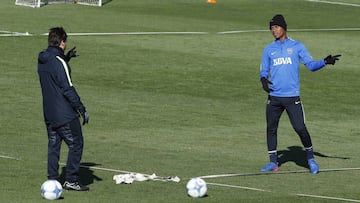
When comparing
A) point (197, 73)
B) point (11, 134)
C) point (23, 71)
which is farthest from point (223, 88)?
point (11, 134)

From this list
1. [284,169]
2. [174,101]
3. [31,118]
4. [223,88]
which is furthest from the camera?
[223,88]

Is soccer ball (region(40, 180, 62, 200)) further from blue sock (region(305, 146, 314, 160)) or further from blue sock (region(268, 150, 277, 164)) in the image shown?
blue sock (region(305, 146, 314, 160))

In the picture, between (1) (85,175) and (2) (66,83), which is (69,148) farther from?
(1) (85,175)

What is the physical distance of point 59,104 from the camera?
1638cm

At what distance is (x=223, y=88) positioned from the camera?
2873cm

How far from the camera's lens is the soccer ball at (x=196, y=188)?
16.2 metres

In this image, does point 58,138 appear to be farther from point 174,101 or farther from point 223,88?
point 223,88

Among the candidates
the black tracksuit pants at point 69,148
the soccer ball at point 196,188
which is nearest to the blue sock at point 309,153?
the soccer ball at point 196,188

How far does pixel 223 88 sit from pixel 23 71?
553 centimetres

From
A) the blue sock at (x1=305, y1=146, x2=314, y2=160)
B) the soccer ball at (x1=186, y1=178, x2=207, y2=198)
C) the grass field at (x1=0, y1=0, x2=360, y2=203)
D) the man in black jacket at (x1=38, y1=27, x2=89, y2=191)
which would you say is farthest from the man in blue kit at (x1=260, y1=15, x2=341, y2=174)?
the man in black jacket at (x1=38, y1=27, x2=89, y2=191)

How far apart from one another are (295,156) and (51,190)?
6.38 meters

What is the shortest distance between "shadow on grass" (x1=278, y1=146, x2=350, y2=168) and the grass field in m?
0.04

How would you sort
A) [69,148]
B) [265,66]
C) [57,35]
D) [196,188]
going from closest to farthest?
1. [196,188]
2. [57,35]
3. [69,148]
4. [265,66]

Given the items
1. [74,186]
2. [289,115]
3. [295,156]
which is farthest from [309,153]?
[74,186]
